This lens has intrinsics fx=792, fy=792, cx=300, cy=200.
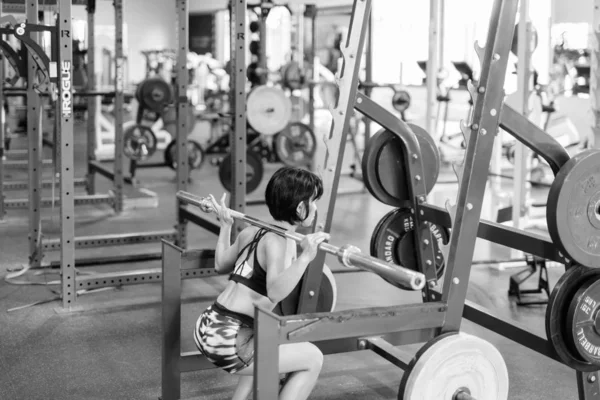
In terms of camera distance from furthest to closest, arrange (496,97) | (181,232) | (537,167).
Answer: (537,167) → (181,232) → (496,97)

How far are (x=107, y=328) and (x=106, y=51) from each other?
997cm

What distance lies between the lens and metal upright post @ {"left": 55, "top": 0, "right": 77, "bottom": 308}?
3855 millimetres

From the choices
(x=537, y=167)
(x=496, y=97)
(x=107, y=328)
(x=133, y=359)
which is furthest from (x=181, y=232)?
(x=537, y=167)

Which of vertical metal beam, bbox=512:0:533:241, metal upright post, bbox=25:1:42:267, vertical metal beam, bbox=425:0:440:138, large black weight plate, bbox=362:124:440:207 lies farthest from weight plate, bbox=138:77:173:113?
large black weight plate, bbox=362:124:440:207

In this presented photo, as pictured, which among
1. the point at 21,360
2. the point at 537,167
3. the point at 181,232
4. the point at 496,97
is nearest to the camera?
the point at 496,97

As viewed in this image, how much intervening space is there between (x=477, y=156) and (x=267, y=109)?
205 inches

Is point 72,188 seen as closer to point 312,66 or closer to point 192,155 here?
point 192,155

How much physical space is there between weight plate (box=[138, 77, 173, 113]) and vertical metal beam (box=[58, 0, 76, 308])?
14.2 feet

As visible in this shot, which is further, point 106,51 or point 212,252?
point 106,51

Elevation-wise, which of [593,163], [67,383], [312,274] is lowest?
[67,383]

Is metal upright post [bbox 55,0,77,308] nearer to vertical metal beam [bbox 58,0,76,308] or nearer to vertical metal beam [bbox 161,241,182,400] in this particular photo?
vertical metal beam [bbox 58,0,76,308]

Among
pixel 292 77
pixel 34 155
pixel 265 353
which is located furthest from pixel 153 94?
pixel 265 353

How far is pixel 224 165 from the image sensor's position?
23.1 feet

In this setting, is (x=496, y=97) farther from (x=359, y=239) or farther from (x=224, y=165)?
(x=224, y=165)
